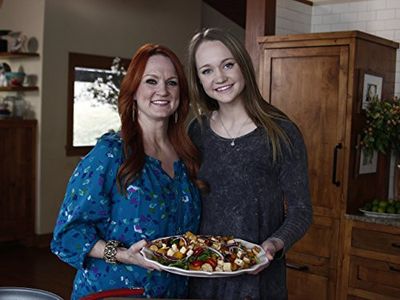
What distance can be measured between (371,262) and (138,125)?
2375mm

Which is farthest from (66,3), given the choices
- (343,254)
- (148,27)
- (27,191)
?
(343,254)

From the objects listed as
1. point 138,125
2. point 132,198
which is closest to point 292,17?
point 138,125

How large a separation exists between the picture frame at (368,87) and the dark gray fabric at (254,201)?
1.92 m

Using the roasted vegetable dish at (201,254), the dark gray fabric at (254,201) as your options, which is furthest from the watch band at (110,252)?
the dark gray fabric at (254,201)

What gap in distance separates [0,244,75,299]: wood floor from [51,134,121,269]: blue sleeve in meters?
3.11

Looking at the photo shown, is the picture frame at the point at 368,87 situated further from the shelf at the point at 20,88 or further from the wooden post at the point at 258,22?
the shelf at the point at 20,88

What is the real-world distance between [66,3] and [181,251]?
5206 mm

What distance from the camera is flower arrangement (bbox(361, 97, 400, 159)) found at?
392cm

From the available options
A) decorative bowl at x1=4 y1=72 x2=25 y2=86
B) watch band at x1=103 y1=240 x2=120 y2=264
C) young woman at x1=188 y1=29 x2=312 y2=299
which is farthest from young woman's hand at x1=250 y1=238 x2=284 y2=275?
decorative bowl at x1=4 y1=72 x2=25 y2=86

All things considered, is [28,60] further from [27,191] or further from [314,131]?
[314,131]

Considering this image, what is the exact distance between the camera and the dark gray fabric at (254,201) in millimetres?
2053

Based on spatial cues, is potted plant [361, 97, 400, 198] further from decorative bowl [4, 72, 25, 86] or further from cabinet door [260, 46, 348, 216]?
decorative bowl [4, 72, 25, 86]

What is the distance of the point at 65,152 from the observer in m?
6.61

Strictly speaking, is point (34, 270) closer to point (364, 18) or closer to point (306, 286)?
point (306, 286)
